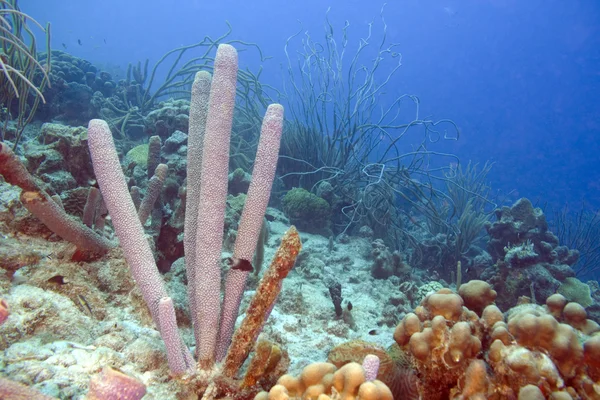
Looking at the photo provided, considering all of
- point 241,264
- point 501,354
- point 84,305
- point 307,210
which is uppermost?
point 307,210

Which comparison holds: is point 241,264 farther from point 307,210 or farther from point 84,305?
point 307,210

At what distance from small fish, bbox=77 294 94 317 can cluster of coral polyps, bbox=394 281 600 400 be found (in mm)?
2069

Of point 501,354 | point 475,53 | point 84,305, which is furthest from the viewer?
point 475,53

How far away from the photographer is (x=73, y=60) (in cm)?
1077

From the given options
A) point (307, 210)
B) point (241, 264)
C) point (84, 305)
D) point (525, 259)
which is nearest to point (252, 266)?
point (241, 264)

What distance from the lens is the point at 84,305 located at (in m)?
2.21

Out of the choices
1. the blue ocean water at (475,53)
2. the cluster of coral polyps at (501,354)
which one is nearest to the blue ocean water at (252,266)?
the cluster of coral polyps at (501,354)

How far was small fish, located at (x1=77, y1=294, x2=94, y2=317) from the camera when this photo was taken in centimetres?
220

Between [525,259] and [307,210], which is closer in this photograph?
[525,259]

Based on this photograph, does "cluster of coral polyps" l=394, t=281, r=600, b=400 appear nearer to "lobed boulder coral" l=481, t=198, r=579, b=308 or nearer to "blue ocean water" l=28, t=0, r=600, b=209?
"lobed boulder coral" l=481, t=198, r=579, b=308

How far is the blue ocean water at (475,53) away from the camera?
5616cm

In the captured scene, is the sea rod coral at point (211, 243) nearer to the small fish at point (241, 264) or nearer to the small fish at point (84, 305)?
the small fish at point (241, 264)

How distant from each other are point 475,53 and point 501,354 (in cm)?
9944

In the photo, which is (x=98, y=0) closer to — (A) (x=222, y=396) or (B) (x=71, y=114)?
(B) (x=71, y=114)
